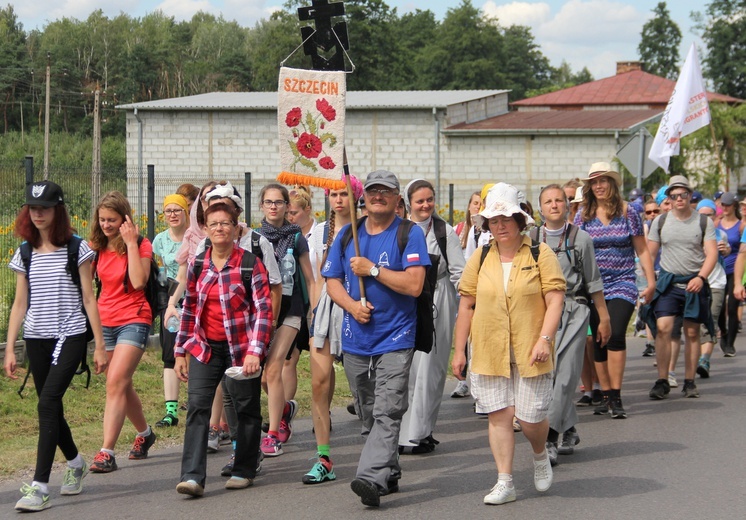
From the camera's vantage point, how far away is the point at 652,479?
729cm

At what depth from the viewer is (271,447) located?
8086mm

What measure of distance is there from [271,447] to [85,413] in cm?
240

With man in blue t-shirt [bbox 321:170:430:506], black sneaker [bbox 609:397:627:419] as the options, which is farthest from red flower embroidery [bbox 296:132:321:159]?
black sneaker [bbox 609:397:627:419]

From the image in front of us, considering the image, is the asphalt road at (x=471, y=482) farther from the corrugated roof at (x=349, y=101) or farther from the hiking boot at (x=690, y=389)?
the corrugated roof at (x=349, y=101)

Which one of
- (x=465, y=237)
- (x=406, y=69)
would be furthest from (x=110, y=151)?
(x=465, y=237)

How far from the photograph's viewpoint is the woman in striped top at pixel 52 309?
22.2ft

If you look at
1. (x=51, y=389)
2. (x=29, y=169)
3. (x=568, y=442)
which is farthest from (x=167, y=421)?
(x=29, y=169)

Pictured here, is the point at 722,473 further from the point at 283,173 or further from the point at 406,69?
the point at 406,69

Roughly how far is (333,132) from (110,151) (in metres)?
66.1

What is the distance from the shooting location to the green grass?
8227 millimetres

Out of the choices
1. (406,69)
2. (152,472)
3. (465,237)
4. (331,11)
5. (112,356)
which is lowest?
(152,472)

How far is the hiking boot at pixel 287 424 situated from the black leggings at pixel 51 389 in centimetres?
202

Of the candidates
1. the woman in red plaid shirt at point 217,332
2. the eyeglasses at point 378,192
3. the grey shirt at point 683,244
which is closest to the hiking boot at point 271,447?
the woman in red plaid shirt at point 217,332

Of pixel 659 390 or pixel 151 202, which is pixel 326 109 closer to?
pixel 659 390
